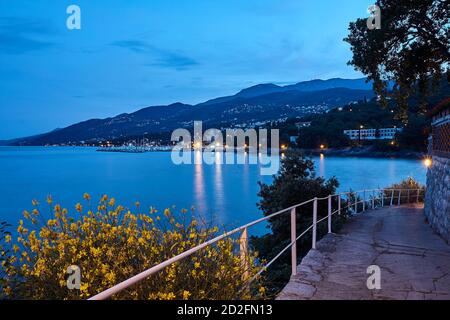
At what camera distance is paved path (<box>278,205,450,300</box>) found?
188 inches

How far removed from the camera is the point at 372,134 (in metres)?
115

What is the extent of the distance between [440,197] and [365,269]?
20.9 feet

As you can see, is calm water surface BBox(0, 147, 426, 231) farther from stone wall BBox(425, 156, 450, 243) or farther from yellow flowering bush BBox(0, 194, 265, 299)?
yellow flowering bush BBox(0, 194, 265, 299)

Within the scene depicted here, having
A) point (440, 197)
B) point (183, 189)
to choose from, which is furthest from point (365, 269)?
point (183, 189)

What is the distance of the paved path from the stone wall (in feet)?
2.10

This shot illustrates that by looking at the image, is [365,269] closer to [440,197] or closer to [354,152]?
[440,197]

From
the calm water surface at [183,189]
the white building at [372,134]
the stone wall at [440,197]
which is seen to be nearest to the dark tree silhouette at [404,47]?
the stone wall at [440,197]

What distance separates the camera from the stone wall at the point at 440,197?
9.94 meters

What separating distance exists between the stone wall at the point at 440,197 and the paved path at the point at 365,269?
64cm

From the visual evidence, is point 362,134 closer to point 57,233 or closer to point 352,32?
point 352,32

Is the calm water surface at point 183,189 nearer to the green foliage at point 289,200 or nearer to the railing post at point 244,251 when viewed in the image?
the green foliage at point 289,200

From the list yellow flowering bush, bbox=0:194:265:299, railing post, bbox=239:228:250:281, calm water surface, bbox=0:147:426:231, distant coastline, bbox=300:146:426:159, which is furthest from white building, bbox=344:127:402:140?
yellow flowering bush, bbox=0:194:265:299
